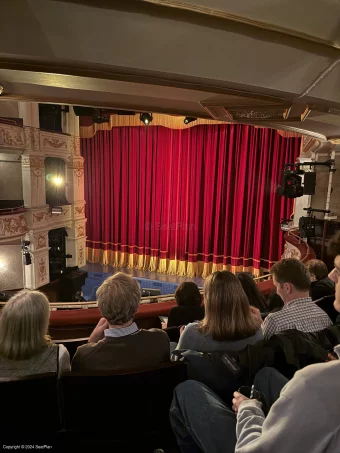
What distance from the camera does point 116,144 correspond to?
33.4ft

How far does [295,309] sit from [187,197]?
7.87 meters

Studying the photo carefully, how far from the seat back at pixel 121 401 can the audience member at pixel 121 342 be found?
93 millimetres

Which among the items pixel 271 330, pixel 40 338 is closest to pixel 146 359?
pixel 40 338

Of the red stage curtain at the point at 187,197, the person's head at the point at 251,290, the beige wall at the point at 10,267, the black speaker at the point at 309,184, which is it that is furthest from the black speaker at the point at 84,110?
the person's head at the point at 251,290

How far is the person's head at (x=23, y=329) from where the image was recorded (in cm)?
141

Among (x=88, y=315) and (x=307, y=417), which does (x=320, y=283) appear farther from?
(x=307, y=417)

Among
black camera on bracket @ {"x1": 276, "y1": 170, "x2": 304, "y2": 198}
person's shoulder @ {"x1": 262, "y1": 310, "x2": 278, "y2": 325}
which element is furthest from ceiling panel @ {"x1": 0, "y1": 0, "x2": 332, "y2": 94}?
black camera on bracket @ {"x1": 276, "y1": 170, "x2": 304, "y2": 198}

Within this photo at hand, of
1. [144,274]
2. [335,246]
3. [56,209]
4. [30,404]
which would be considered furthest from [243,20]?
[144,274]

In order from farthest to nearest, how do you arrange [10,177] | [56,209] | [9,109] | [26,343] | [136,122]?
[136,122]
[56,209]
[10,177]
[9,109]
[26,343]

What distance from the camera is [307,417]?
68 cm

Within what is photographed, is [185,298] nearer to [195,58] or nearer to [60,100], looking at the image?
[195,58]

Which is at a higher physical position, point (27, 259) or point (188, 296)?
point (188, 296)

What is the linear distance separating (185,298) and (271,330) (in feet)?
2.51

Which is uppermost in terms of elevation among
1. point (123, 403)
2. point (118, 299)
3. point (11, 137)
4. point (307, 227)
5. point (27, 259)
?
point (11, 137)
